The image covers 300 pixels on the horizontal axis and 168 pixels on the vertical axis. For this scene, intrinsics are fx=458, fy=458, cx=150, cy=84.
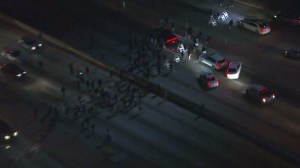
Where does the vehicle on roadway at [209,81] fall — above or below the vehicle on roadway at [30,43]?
above

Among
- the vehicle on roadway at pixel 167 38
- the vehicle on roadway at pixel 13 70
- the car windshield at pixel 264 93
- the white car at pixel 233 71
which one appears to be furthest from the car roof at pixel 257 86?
the vehicle on roadway at pixel 13 70

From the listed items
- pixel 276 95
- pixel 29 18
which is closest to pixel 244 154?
pixel 276 95

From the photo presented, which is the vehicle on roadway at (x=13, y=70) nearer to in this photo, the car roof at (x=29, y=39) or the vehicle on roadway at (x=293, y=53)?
the car roof at (x=29, y=39)

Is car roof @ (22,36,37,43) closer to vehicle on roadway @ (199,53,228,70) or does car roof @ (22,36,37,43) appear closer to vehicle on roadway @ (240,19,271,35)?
vehicle on roadway @ (199,53,228,70)

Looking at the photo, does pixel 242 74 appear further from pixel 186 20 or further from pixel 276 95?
pixel 186 20

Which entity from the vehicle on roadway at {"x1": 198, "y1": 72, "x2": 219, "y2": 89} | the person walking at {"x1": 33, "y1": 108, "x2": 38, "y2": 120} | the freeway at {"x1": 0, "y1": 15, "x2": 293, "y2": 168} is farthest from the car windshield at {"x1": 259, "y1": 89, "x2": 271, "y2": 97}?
the person walking at {"x1": 33, "y1": 108, "x2": 38, "y2": 120}

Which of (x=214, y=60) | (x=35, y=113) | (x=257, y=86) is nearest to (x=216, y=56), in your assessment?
(x=214, y=60)
